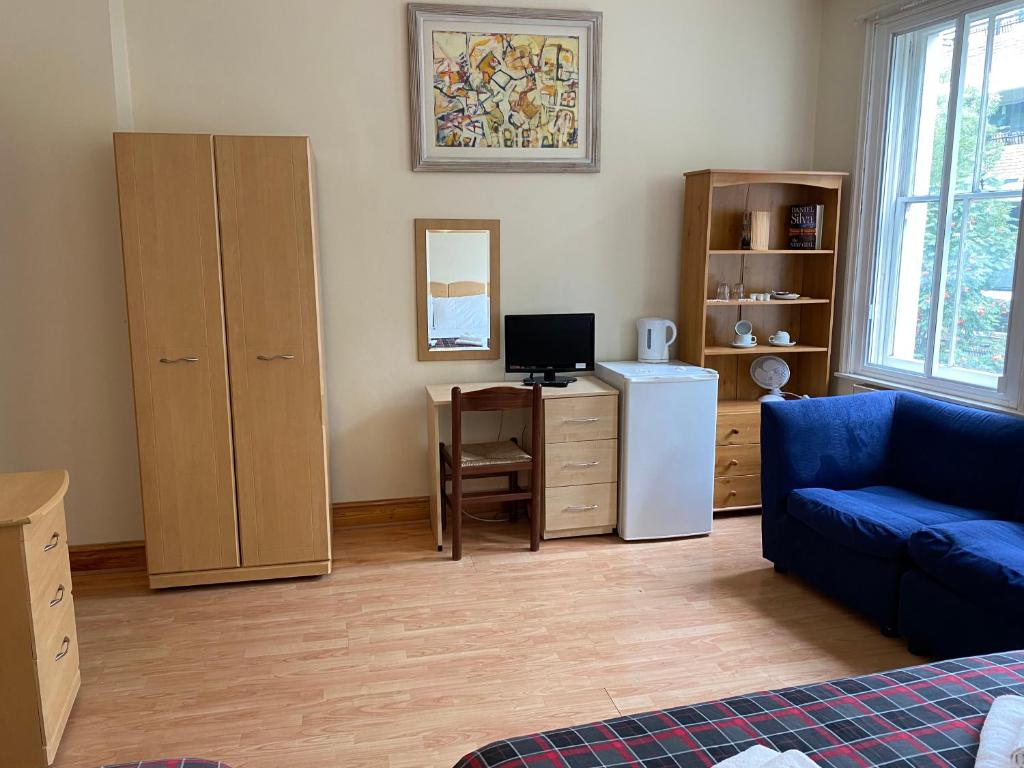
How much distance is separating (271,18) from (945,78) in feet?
10.6

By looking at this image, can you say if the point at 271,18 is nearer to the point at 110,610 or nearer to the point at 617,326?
the point at 617,326

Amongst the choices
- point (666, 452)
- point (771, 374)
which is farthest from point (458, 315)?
point (771, 374)

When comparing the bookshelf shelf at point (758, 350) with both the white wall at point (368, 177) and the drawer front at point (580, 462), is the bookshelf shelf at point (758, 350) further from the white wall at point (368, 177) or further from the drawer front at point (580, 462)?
the drawer front at point (580, 462)

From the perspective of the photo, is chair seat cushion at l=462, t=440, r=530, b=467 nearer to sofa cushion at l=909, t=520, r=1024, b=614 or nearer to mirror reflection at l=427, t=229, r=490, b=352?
mirror reflection at l=427, t=229, r=490, b=352

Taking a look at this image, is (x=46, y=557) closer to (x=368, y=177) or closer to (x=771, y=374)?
(x=368, y=177)

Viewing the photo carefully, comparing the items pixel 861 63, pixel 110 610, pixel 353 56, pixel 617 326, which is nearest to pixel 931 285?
pixel 861 63

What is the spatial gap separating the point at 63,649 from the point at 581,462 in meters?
2.30

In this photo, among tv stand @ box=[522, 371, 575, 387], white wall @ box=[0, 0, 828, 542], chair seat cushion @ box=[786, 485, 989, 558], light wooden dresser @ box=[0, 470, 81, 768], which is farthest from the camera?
tv stand @ box=[522, 371, 575, 387]

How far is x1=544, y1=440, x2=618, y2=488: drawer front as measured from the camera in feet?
→ 12.0

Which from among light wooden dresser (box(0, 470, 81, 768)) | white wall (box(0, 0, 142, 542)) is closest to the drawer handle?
light wooden dresser (box(0, 470, 81, 768))

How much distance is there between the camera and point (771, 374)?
4.13 metres

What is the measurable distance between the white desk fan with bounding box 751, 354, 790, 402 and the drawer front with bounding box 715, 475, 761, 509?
0.47 m

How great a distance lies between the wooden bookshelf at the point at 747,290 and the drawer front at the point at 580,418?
0.68 m

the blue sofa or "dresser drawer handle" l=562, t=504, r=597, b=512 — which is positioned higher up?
the blue sofa
